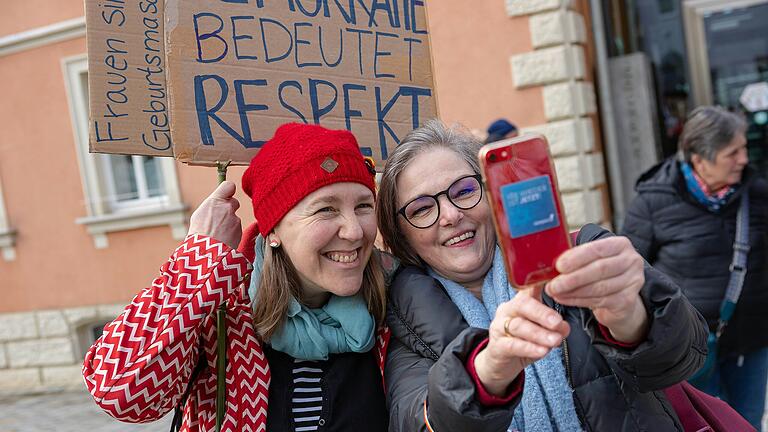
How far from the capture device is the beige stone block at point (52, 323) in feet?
26.2

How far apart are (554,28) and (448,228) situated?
4.64 m

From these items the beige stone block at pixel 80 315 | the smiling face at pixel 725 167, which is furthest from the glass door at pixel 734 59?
the beige stone block at pixel 80 315

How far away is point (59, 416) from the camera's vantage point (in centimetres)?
689

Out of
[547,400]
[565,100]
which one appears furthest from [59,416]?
[547,400]

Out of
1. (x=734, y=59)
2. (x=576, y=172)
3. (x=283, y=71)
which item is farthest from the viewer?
(x=734, y=59)

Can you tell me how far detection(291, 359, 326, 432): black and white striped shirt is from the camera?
1.80m

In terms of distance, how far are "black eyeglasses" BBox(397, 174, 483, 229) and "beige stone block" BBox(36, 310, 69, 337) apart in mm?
7166

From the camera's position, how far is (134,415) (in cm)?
169

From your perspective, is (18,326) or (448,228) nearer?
(448,228)

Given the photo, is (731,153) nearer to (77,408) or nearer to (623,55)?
(623,55)

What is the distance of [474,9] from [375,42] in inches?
169

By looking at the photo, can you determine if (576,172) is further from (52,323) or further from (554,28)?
(52,323)

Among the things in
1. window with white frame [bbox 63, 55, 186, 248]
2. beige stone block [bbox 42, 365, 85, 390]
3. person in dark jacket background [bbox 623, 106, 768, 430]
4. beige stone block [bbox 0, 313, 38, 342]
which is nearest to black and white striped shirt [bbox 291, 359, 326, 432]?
person in dark jacket background [bbox 623, 106, 768, 430]

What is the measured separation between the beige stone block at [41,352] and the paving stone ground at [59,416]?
38 cm
